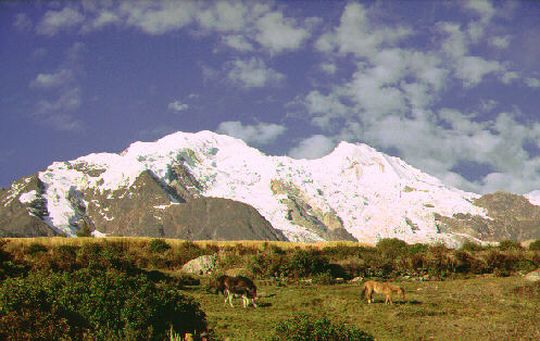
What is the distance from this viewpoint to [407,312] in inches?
974

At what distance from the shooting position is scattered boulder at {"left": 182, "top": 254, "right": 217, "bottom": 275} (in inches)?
1726

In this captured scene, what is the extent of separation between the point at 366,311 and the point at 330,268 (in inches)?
640

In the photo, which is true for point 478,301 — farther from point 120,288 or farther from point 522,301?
point 120,288

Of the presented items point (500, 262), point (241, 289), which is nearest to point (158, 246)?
point (241, 289)

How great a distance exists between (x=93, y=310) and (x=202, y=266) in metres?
28.5

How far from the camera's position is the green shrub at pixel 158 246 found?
5391cm

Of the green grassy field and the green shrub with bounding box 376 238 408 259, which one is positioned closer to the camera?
the green grassy field

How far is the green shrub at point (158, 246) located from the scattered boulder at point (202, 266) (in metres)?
9.33

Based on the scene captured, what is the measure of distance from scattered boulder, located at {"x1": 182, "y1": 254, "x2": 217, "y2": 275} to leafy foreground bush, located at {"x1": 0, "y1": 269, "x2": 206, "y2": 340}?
84.8ft

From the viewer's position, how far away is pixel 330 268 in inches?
1631

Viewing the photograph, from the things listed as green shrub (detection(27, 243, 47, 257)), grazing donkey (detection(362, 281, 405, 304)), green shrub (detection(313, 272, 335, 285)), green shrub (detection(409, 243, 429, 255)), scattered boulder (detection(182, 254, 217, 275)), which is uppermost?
green shrub (detection(27, 243, 47, 257))

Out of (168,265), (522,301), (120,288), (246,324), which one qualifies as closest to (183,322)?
(120,288)

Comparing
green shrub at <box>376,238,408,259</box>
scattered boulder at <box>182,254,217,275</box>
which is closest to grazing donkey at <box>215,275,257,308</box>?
scattered boulder at <box>182,254,217,275</box>

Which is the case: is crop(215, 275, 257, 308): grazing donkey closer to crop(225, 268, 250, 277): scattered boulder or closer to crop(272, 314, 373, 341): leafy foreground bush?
crop(225, 268, 250, 277): scattered boulder
